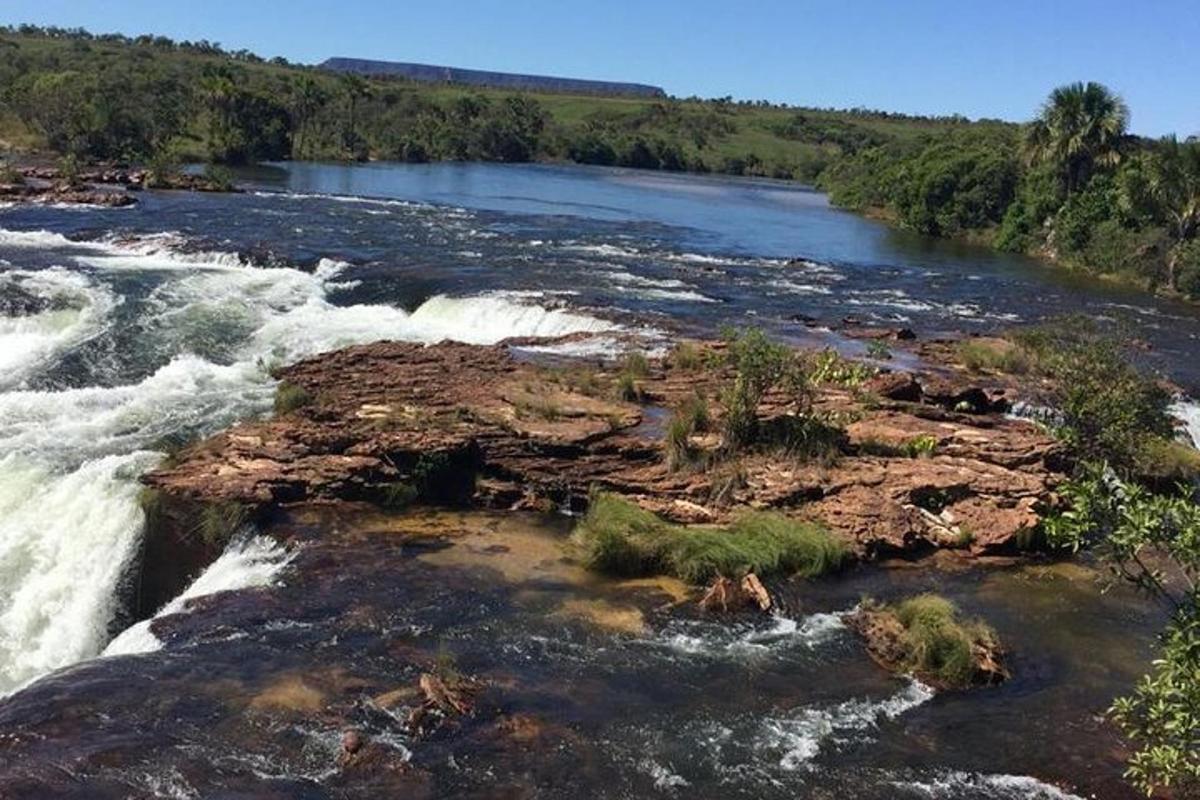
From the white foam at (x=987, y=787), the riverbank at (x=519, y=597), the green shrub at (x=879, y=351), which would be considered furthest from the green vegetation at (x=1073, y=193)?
the white foam at (x=987, y=787)

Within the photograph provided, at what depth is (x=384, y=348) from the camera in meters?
26.9

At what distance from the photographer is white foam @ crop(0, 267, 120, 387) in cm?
2745

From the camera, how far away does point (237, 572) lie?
16484 millimetres

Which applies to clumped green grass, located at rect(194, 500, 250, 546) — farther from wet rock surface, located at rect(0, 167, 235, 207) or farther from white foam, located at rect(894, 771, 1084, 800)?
wet rock surface, located at rect(0, 167, 235, 207)

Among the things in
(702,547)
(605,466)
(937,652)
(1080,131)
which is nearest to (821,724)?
(937,652)

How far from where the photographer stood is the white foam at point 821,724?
482 inches

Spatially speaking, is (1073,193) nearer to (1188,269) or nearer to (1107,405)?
(1188,269)

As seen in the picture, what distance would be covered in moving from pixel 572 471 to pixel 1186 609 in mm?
12288

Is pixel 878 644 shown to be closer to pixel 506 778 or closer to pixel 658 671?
pixel 658 671

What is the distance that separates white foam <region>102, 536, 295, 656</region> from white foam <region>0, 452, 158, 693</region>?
0.98 m

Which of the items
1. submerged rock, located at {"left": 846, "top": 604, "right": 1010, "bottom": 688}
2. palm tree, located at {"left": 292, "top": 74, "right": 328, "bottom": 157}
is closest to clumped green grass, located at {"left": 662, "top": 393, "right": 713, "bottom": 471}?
submerged rock, located at {"left": 846, "top": 604, "right": 1010, "bottom": 688}

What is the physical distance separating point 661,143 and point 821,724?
448 feet

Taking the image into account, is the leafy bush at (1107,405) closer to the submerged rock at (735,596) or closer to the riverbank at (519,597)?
the riverbank at (519,597)

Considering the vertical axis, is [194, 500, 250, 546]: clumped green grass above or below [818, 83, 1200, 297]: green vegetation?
below
